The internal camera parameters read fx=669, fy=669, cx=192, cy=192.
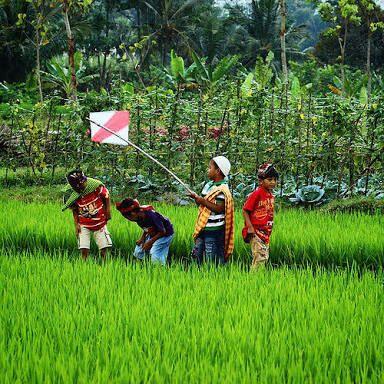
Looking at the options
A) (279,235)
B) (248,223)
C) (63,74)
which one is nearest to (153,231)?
(248,223)

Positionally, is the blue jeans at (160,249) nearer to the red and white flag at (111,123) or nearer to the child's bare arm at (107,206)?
the child's bare arm at (107,206)

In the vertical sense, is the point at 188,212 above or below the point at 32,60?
below

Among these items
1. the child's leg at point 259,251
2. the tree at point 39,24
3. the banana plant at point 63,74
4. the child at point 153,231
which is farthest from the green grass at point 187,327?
the banana plant at point 63,74

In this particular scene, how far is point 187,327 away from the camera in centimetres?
334

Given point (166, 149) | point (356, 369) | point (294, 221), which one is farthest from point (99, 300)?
point (166, 149)

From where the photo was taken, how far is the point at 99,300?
387 cm

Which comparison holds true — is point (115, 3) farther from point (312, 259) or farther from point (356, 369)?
point (356, 369)

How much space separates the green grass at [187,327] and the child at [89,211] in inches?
44.6

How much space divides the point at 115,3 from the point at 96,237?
2648cm

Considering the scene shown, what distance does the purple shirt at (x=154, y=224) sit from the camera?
17.9 feet

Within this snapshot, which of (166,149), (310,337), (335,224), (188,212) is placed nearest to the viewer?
(310,337)

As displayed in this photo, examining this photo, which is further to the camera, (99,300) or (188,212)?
(188,212)

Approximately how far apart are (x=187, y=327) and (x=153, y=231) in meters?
2.24

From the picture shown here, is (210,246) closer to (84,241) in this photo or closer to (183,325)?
(84,241)
